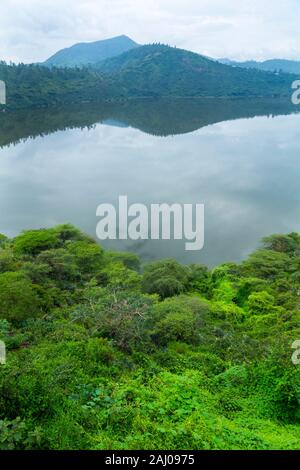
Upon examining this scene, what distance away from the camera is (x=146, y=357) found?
31.4 feet

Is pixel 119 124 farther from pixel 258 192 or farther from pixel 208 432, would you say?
pixel 208 432

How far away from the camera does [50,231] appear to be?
21.8m

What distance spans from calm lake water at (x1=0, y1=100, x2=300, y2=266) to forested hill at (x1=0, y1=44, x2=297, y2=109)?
19.3 meters

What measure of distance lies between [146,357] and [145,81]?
141 meters

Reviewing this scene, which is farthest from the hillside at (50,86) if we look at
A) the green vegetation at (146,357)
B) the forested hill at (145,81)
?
the green vegetation at (146,357)

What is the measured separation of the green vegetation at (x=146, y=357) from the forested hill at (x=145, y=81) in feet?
259

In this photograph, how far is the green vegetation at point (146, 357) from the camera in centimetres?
608

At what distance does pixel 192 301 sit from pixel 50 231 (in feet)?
31.8

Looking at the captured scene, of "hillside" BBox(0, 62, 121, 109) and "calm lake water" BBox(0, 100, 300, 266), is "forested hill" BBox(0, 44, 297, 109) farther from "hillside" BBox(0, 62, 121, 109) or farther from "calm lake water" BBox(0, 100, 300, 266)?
"calm lake water" BBox(0, 100, 300, 266)

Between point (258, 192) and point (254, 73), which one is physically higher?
point (254, 73)

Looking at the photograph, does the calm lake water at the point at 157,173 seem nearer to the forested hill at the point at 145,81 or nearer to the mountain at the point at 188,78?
the forested hill at the point at 145,81

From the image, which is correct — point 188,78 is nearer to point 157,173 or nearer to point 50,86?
point 50,86

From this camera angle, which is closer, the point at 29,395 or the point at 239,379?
the point at 29,395
